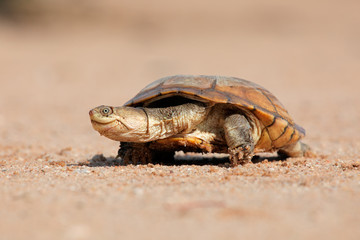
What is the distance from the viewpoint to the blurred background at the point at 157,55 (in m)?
9.03

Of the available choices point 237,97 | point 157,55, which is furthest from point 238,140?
point 157,55

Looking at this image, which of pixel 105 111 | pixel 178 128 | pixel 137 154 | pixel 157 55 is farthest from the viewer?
pixel 157 55

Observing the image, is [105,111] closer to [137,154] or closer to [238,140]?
[137,154]

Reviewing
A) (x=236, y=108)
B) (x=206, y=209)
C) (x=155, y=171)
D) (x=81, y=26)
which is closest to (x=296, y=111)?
(x=236, y=108)

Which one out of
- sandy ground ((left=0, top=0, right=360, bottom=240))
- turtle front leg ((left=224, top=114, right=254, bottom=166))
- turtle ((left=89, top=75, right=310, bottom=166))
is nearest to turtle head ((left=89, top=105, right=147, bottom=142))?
turtle ((left=89, top=75, right=310, bottom=166))

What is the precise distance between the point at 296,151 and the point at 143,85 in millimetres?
9358

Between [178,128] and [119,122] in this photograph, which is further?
[178,128]

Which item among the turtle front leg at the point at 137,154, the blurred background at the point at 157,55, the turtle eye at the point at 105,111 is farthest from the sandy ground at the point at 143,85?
the turtle eye at the point at 105,111

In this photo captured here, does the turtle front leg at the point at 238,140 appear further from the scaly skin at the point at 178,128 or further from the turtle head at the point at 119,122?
the turtle head at the point at 119,122

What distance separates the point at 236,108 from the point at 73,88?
1012 cm

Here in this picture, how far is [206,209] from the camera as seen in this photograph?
93.6 inches

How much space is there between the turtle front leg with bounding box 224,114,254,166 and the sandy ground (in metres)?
0.11

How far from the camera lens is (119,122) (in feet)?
12.3

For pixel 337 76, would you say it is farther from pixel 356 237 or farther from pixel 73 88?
pixel 356 237
